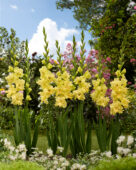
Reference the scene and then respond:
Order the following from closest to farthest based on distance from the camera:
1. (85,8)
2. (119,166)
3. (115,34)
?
(119,166) → (115,34) → (85,8)

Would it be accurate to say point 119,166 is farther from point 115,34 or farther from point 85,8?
point 85,8

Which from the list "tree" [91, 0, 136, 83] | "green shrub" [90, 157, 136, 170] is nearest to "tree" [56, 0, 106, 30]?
"tree" [91, 0, 136, 83]

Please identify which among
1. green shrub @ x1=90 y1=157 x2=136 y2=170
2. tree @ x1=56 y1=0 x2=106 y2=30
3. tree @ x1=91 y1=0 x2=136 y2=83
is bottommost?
green shrub @ x1=90 y1=157 x2=136 y2=170

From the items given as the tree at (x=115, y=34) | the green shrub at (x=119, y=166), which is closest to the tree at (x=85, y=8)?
the tree at (x=115, y=34)

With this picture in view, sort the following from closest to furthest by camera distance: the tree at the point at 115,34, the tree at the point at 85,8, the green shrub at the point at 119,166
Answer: the green shrub at the point at 119,166 < the tree at the point at 115,34 < the tree at the point at 85,8

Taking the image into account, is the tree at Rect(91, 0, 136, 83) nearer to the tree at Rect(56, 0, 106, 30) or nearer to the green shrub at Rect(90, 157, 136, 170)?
the tree at Rect(56, 0, 106, 30)

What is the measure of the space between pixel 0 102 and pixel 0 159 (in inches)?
217

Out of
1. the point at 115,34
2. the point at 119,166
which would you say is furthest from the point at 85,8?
the point at 119,166

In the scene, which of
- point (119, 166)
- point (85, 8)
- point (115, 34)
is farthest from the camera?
point (85, 8)

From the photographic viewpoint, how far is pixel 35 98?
31.6ft

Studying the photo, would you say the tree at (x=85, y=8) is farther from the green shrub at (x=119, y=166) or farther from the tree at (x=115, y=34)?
the green shrub at (x=119, y=166)

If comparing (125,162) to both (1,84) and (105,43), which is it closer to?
(105,43)

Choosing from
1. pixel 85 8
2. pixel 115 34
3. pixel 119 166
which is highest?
pixel 85 8

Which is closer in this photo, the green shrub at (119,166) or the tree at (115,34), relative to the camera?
the green shrub at (119,166)
